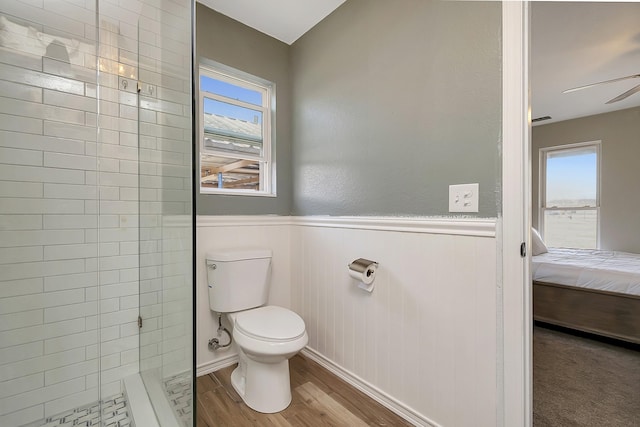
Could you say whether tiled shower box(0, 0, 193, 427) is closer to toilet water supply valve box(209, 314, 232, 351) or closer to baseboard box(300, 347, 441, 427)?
toilet water supply valve box(209, 314, 232, 351)

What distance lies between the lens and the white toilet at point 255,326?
4.54ft

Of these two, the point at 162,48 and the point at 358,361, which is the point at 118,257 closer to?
the point at 162,48

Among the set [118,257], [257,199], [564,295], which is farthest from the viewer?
[564,295]

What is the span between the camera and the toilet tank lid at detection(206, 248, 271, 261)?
66.7 inches

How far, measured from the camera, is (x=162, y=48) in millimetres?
1472

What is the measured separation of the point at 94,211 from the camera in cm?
149

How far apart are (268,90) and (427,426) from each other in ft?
7.65

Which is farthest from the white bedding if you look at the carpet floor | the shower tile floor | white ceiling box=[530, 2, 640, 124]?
the shower tile floor

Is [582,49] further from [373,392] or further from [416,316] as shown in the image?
[373,392]

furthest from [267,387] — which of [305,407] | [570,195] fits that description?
[570,195]

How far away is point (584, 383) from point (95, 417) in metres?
2.77

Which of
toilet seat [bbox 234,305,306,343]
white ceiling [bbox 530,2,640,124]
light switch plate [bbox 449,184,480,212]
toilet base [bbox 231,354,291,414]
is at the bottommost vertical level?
toilet base [bbox 231,354,291,414]

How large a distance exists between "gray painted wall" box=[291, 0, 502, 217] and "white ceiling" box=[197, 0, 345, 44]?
7cm

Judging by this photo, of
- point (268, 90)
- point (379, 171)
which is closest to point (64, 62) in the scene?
point (268, 90)
